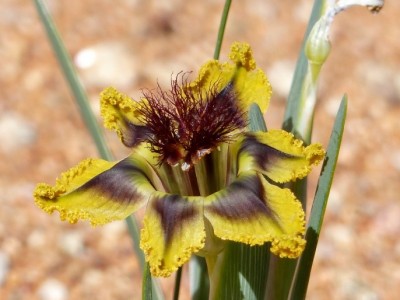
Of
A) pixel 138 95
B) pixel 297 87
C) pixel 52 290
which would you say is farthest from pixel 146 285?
pixel 138 95

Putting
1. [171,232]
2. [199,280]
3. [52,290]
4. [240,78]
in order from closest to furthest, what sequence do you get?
1. [171,232]
2. [240,78]
3. [199,280]
4. [52,290]

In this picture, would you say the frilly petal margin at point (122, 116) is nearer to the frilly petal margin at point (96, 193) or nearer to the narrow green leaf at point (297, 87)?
the frilly petal margin at point (96, 193)

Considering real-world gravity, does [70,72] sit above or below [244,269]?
above

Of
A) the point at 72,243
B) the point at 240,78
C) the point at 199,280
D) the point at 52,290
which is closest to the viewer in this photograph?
the point at 240,78

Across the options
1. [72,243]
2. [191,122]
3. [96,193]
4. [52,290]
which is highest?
[72,243]

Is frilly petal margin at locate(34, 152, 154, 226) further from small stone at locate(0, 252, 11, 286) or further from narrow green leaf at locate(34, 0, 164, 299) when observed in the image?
small stone at locate(0, 252, 11, 286)

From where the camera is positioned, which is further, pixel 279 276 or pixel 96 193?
pixel 279 276

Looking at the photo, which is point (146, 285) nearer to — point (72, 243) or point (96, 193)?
point (96, 193)
